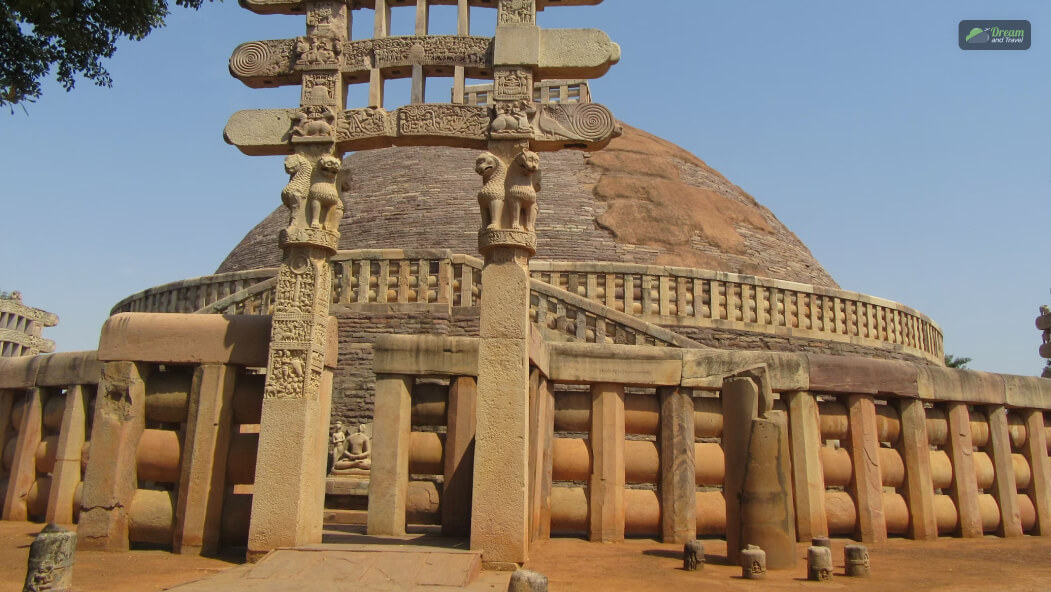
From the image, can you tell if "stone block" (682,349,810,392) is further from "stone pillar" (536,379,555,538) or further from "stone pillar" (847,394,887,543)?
"stone pillar" (536,379,555,538)

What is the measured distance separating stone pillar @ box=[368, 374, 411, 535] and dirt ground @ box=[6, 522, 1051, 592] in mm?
1232

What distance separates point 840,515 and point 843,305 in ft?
33.1

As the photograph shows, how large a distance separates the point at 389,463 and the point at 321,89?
341 cm

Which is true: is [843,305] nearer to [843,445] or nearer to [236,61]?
[843,445]

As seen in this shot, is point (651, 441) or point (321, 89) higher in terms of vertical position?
point (321, 89)

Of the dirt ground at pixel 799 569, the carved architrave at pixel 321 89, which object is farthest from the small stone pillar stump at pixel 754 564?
the carved architrave at pixel 321 89

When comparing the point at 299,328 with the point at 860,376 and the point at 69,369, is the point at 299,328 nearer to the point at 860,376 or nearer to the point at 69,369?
the point at 69,369

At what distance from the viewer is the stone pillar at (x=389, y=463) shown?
713 centimetres

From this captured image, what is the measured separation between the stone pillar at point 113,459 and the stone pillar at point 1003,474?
8801 mm

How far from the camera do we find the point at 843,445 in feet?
Answer: 27.1

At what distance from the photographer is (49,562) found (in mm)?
4766

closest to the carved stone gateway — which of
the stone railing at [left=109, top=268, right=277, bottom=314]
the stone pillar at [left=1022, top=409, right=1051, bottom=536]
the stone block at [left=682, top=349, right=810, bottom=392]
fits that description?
the stone block at [left=682, top=349, right=810, bottom=392]

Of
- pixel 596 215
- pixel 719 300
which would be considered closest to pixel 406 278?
pixel 719 300

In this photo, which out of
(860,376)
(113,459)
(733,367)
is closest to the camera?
(113,459)
